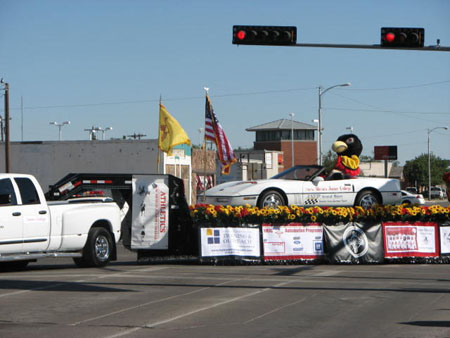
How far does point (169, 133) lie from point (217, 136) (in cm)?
169

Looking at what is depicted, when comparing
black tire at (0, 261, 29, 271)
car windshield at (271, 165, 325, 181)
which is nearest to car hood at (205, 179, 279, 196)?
car windshield at (271, 165, 325, 181)

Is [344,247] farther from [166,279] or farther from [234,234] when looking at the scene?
[166,279]

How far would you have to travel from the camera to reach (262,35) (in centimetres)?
1623

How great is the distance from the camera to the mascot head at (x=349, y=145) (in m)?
20.8

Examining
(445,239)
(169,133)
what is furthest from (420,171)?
(445,239)

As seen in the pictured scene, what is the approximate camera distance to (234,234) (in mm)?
16891

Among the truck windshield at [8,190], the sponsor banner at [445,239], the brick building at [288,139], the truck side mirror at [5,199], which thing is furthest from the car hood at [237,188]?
the brick building at [288,139]

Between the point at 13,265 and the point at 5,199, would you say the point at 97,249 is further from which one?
the point at 5,199

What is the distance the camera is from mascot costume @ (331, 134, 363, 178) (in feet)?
67.4

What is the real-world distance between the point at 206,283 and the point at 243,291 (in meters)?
1.28

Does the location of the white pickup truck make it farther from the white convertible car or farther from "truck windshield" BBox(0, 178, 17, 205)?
the white convertible car

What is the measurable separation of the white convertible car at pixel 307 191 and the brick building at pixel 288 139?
75.4 m

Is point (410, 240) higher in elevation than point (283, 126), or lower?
lower

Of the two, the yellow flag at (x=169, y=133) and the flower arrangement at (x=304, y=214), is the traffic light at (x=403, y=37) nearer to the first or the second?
the flower arrangement at (x=304, y=214)
